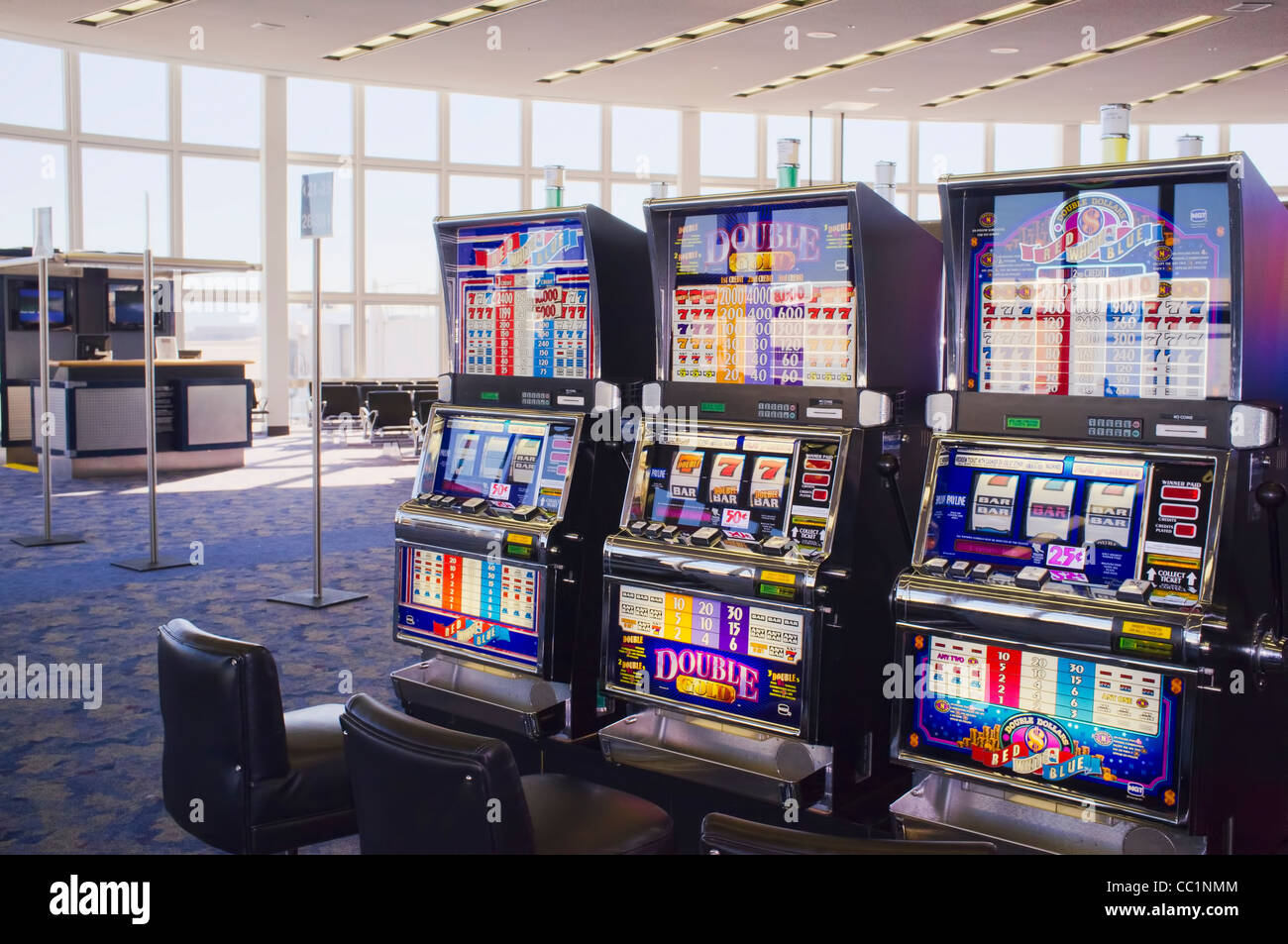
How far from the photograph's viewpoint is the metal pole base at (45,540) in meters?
6.87

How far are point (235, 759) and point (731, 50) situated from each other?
9.98 metres

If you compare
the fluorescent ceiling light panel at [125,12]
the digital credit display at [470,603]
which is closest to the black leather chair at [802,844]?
the digital credit display at [470,603]

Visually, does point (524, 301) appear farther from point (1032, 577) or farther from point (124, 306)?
point (124, 306)

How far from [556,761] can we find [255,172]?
12.4 metres

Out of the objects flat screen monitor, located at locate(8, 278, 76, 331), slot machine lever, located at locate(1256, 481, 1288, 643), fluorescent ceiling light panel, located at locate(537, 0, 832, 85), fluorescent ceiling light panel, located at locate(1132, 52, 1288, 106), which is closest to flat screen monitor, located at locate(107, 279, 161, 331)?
flat screen monitor, located at locate(8, 278, 76, 331)

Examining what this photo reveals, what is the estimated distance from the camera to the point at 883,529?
114 inches

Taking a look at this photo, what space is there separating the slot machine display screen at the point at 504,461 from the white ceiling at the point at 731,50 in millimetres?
6704

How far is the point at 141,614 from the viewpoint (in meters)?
5.29

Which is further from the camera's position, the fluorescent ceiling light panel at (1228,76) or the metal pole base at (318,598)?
the fluorescent ceiling light panel at (1228,76)

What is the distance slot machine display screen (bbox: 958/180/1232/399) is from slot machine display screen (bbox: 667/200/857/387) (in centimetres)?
35

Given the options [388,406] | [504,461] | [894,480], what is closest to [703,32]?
[388,406]

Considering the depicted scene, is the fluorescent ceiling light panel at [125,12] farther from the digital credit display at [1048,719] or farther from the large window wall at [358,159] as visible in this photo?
the digital credit display at [1048,719]

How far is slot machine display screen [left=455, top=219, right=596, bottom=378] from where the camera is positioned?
11.6 feet

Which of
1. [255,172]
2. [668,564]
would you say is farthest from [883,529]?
[255,172]
